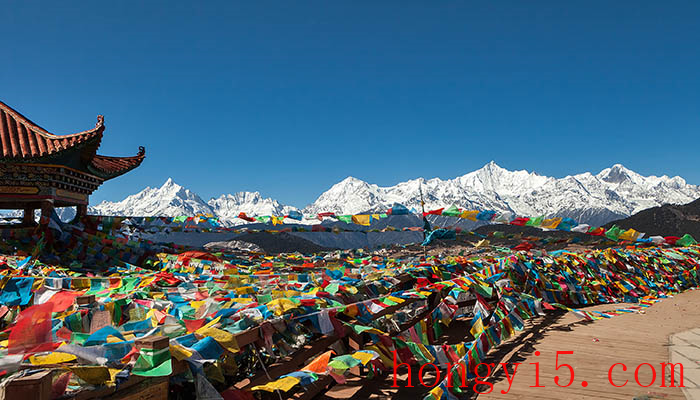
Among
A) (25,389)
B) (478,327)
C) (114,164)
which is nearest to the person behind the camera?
(25,389)

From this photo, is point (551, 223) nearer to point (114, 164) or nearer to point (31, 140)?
point (31, 140)

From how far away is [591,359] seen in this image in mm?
6266

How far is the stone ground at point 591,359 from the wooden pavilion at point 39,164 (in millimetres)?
Result: 10807

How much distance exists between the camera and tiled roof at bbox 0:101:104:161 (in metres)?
11.1

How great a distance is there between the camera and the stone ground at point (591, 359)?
4988 mm

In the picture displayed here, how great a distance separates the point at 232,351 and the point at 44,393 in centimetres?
139

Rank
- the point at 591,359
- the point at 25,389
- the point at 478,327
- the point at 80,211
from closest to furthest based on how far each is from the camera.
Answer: the point at 25,389 → the point at 591,359 → the point at 478,327 → the point at 80,211

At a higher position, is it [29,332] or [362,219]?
[362,219]

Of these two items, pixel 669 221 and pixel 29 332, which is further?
pixel 669 221

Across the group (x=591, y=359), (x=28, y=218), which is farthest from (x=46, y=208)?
(x=591, y=359)

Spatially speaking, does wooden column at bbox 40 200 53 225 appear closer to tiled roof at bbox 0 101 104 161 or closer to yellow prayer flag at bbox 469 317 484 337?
tiled roof at bbox 0 101 104 161

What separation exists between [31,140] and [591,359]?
14.5 m

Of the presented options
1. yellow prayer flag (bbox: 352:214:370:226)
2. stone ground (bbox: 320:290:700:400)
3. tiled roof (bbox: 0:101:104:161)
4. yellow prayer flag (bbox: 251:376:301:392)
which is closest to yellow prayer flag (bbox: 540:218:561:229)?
stone ground (bbox: 320:290:700:400)

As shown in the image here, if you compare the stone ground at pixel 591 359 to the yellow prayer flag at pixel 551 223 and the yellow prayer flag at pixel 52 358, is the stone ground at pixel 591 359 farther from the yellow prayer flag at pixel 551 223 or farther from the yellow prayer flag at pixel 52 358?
the yellow prayer flag at pixel 52 358
